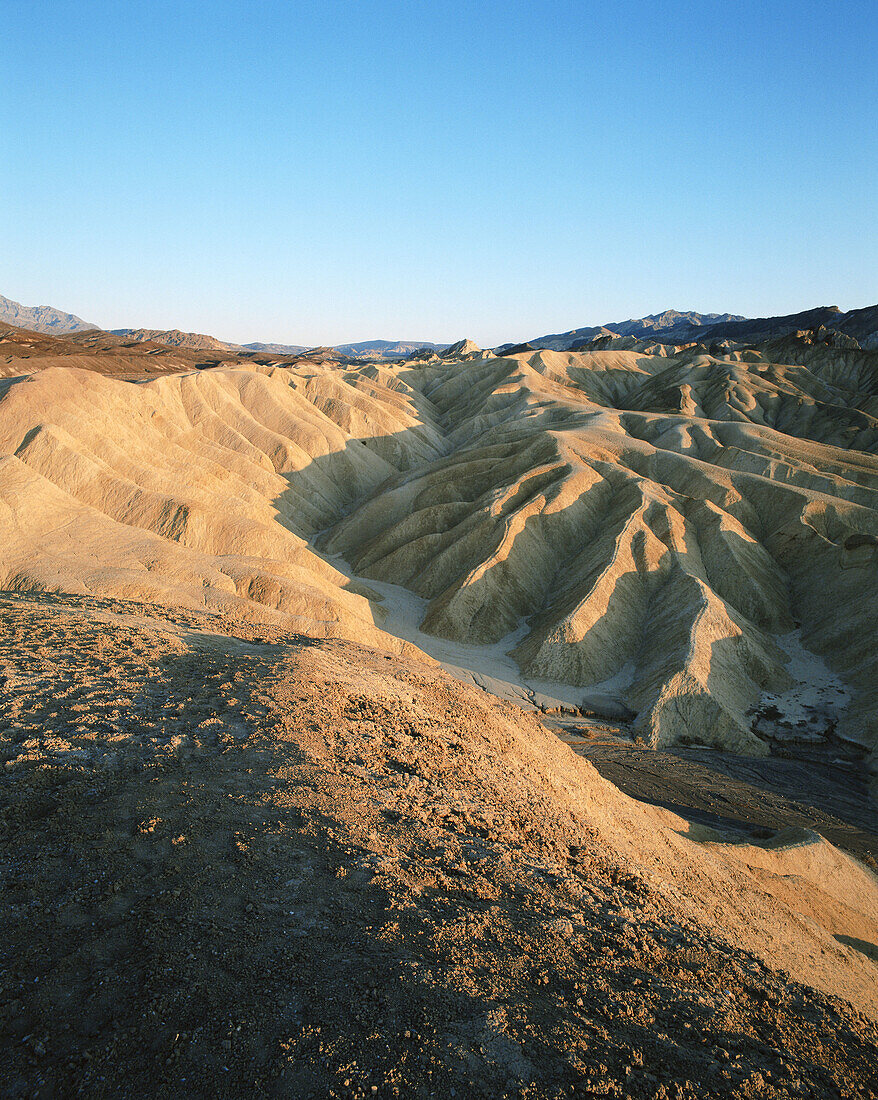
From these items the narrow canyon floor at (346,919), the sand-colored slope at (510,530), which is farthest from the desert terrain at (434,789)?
the sand-colored slope at (510,530)

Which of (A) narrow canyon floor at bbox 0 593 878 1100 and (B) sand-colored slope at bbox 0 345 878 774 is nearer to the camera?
(A) narrow canyon floor at bbox 0 593 878 1100

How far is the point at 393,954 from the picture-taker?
6418 mm

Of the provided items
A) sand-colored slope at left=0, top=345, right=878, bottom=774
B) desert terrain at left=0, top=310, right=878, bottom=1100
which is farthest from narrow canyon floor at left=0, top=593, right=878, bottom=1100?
sand-colored slope at left=0, top=345, right=878, bottom=774

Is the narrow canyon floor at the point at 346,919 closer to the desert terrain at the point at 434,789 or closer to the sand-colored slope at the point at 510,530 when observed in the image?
the desert terrain at the point at 434,789

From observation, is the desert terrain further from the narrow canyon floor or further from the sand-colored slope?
the sand-colored slope

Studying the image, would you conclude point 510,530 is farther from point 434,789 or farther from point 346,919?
point 346,919

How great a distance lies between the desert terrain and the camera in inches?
215

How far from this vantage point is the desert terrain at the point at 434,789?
5.47 metres

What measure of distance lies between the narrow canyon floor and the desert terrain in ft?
0.14

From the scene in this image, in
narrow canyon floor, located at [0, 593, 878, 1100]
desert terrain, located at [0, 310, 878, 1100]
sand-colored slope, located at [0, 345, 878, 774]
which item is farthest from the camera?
sand-colored slope, located at [0, 345, 878, 774]

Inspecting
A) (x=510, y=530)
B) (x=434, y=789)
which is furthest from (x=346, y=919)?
(x=510, y=530)

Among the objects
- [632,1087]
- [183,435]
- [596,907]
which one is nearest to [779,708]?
[596,907]

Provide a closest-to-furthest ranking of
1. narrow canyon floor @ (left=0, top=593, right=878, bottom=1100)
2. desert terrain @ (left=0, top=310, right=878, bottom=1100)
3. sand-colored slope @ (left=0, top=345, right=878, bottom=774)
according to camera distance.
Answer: narrow canyon floor @ (left=0, top=593, right=878, bottom=1100) → desert terrain @ (left=0, top=310, right=878, bottom=1100) → sand-colored slope @ (left=0, top=345, right=878, bottom=774)

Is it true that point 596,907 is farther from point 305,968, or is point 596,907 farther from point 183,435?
point 183,435
